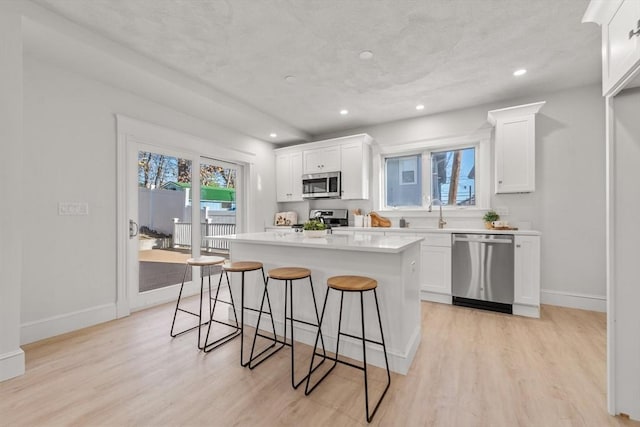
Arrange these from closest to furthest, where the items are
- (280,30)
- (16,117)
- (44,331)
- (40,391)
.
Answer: (40,391)
(16,117)
(280,30)
(44,331)

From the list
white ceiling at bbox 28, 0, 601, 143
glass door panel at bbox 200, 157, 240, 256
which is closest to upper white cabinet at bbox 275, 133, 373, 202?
glass door panel at bbox 200, 157, 240, 256

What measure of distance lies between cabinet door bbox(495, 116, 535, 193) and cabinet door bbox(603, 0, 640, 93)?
206cm

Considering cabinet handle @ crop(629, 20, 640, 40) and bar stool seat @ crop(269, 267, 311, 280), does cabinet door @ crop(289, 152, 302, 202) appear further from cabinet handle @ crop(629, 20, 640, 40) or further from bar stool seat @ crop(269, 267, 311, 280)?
cabinet handle @ crop(629, 20, 640, 40)

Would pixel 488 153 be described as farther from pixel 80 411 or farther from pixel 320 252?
pixel 80 411

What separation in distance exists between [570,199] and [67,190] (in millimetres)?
5676

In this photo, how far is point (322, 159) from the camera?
16.3ft

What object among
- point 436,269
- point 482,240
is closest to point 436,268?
point 436,269

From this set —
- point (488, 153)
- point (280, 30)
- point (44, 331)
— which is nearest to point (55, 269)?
point (44, 331)

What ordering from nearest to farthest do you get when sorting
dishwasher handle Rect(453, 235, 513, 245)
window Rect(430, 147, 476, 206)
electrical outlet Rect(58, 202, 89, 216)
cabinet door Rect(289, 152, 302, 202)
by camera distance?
1. electrical outlet Rect(58, 202, 89, 216)
2. dishwasher handle Rect(453, 235, 513, 245)
3. window Rect(430, 147, 476, 206)
4. cabinet door Rect(289, 152, 302, 202)

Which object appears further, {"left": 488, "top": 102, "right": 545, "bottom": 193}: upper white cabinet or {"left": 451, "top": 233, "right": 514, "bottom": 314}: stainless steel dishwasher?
{"left": 488, "top": 102, "right": 545, "bottom": 193}: upper white cabinet

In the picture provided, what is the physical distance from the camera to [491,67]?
297 centimetres

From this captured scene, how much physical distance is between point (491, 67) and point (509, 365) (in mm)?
2890

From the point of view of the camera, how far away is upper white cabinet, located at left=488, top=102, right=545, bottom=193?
3.47m

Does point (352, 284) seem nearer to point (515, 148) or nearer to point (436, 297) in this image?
point (436, 297)
